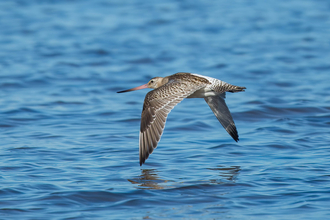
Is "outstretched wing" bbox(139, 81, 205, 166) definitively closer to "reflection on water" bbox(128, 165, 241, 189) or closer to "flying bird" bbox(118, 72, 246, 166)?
"flying bird" bbox(118, 72, 246, 166)

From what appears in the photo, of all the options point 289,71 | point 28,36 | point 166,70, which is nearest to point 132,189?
point 166,70

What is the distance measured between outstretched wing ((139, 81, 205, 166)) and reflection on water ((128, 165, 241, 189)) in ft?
0.65

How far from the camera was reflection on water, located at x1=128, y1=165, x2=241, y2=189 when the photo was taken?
18.8ft

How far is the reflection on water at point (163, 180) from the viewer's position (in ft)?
18.8

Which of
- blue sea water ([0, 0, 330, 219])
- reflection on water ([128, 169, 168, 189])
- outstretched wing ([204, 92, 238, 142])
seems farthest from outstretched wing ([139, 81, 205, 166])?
outstretched wing ([204, 92, 238, 142])

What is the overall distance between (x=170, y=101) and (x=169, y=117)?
2538 millimetres

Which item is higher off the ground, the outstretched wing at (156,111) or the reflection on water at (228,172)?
the outstretched wing at (156,111)

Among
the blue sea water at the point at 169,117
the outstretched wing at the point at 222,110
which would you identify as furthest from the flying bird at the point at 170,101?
the blue sea water at the point at 169,117

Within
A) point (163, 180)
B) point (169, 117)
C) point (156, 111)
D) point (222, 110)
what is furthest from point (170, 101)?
point (169, 117)

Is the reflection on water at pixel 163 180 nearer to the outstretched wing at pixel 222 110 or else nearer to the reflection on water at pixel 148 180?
the reflection on water at pixel 148 180

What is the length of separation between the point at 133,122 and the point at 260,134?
2114 mm

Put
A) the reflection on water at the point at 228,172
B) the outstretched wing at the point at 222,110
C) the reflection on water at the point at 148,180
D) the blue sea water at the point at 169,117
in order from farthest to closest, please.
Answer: the outstretched wing at the point at 222,110, the reflection on water at the point at 228,172, the reflection on water at the point at 148,180, the blue sea water at the point at 169,117

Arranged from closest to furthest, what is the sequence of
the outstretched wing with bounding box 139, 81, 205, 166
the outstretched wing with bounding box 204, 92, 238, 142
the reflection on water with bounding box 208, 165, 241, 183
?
the reflection on water with bounding box 208, 165, 241, 183 → the outstretched wing with bounding box 139, 81, 205, 166 → the outstretched wing with bounding box 204, 92, 238, 142

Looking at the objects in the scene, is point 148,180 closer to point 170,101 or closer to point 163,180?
point 163,180
